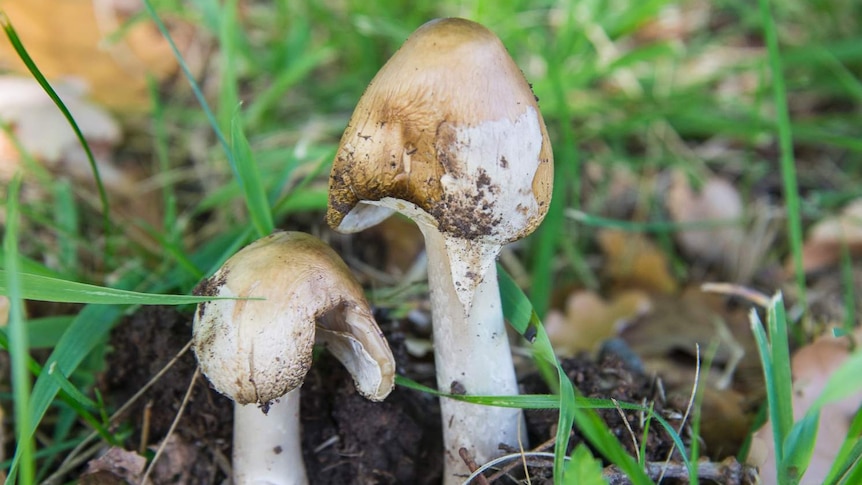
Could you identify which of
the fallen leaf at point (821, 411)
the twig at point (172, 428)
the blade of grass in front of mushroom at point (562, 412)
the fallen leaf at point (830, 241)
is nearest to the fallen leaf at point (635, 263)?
the fallen leaf at point (830, 241)

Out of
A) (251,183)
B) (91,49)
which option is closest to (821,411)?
(251,183)

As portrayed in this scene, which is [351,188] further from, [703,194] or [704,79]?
[704,79]

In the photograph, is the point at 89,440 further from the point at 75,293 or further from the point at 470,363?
the point at 470,363

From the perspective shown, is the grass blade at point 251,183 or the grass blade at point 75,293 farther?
the grass blade at point 251,183

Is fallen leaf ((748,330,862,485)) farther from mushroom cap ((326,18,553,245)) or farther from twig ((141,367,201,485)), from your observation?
twig ((141,367,201,485))

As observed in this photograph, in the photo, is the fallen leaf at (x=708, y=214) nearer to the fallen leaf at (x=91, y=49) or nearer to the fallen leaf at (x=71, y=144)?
the fallen leaf at (x=71, y=144)

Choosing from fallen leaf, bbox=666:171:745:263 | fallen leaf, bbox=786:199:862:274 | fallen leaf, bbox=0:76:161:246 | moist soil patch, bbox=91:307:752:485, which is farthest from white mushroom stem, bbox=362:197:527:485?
fallen leaf, bbox=786:199:862:274
